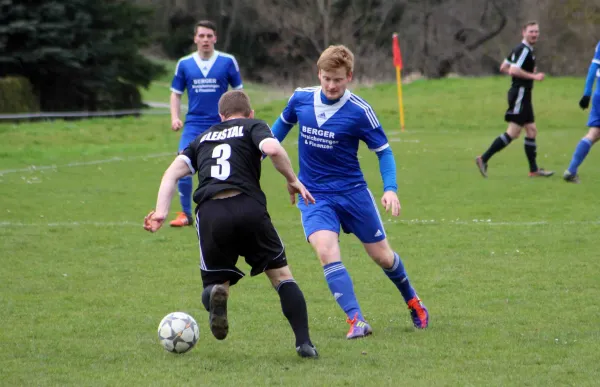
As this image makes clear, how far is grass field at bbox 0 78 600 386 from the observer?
5.19 m

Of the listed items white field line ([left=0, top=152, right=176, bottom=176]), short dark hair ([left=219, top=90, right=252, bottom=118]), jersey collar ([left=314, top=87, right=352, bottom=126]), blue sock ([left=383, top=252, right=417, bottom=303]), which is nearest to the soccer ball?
short dark hair ([left=219, top=90, right=252, bottom=118])

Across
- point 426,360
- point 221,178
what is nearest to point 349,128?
point 221,178

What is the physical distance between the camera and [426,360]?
535 cm

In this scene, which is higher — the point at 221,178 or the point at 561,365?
the point at 221,178

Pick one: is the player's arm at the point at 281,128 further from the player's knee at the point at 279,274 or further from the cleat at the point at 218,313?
the cleat at the point at 218,313

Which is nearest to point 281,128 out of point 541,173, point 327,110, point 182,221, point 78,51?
point 327,110

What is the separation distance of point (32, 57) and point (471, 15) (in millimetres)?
24110

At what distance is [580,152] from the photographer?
13.9 meters

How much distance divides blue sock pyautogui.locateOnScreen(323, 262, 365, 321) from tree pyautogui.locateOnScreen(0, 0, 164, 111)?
27.0m

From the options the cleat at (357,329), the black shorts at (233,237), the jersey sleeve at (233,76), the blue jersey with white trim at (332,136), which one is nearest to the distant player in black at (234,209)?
the black shorts at (233,237)

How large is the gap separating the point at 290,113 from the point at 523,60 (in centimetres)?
908

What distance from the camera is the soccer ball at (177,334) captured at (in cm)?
551

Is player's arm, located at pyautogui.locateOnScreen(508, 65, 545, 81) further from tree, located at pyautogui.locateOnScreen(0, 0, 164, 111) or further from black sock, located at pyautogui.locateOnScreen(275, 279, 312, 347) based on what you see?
tree, located at pyautogui.locateOnScreen(0, 0, 164, 111)

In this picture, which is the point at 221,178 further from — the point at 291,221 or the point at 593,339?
the point at 291,221
